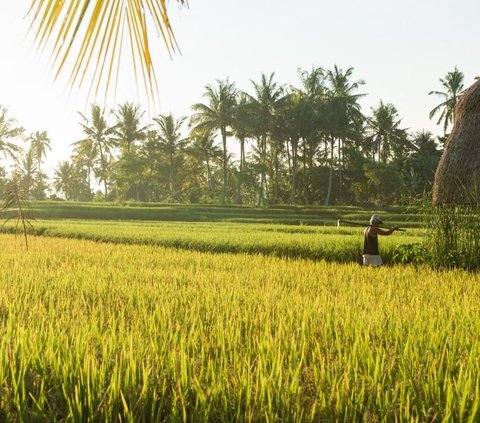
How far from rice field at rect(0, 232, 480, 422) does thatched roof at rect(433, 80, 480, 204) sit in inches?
42.8

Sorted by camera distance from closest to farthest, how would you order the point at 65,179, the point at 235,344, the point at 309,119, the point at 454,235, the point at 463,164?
the point at 235,344, the point at 463,164, the point at 454,235, the point at 309,119, the point at 65,179

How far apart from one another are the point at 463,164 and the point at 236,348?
4.95m

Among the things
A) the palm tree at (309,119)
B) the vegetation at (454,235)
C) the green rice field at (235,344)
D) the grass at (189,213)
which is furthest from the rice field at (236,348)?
the palm tree at (309,119)

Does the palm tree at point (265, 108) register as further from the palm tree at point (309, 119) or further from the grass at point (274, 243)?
the grass at point (274, 243)

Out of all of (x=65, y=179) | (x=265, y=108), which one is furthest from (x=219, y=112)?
(x=65, y=179)

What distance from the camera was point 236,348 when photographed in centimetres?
233

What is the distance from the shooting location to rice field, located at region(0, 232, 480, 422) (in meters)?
1.63

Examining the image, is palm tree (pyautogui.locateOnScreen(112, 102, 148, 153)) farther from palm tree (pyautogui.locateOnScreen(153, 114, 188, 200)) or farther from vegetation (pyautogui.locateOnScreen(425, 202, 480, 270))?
vegetation (pyautogui.locateOnScreen(425, 202, 480, 270))

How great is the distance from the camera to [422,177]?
31.1 m

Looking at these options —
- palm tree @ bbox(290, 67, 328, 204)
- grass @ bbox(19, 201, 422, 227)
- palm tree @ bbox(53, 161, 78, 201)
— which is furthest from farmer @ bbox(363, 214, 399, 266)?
palm tree @ bbox(53, 161, 78, 201)

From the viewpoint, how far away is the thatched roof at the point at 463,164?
6.12 m

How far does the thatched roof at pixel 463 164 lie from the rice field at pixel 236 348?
3.57 feet

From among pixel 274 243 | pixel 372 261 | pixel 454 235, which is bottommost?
pixel 372 261

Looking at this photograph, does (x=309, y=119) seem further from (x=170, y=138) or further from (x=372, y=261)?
(x=372, y=261)
